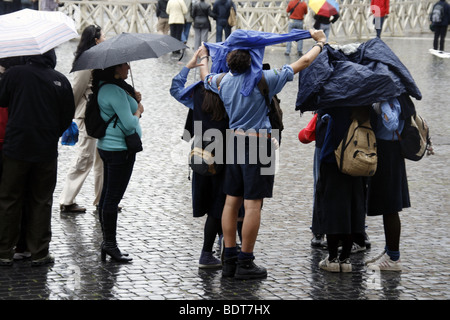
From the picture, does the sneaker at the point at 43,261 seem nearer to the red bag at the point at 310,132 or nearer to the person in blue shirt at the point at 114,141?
the person in blue shirt at the point at 114,141

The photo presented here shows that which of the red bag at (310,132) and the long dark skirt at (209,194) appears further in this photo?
the red bag at (310,132)

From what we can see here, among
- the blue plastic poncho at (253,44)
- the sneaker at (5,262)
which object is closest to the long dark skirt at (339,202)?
the blue plastic poncho at (253,44)

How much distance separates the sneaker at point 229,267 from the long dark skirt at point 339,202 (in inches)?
28.0

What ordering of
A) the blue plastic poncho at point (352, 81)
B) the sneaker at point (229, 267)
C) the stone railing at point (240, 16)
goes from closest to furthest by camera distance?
1. the blue plastic poncho at point (352, 81)
2. the sneaker at point (229, 267)
3. the stone railing at point (240, 16)

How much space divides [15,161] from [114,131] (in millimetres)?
773

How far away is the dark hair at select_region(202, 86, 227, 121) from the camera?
6418 mm

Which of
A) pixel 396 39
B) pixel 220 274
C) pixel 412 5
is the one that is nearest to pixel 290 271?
pixel 220 274

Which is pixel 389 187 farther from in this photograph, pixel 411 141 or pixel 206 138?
pixel 206 138

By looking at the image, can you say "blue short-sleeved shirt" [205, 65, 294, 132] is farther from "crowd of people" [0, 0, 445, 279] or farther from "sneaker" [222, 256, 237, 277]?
"sneaker" [222, 256, 237, 277]

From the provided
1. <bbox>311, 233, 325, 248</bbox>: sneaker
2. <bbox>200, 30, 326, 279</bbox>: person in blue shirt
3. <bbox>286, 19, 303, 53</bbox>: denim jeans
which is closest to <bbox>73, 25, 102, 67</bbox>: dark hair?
<bbox>200, 30, 326, 279</bbox>: person in blue shirt

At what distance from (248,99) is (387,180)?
1274 millimetres

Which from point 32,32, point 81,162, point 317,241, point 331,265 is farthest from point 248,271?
point 81,162

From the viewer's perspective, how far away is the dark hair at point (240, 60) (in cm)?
614

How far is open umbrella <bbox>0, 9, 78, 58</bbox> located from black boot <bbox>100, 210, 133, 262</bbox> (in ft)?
4.49
